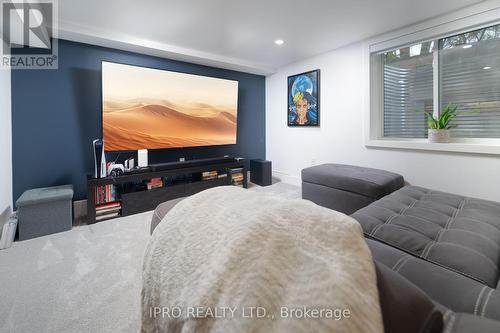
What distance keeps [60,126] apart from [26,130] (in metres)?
0.31

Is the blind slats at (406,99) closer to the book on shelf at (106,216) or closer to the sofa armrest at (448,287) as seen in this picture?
the sofa armrest at (448,287)

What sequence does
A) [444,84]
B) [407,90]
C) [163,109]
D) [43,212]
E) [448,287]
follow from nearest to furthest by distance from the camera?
[448,287], [43,212], [444,84], [407,90], [163,109]

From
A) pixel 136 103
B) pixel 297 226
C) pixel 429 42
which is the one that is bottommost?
pixel 297 226

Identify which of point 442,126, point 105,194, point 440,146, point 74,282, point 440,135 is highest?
point 442,126

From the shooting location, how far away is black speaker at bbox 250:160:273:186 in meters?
4.25

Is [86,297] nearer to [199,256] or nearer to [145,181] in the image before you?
[199,256]

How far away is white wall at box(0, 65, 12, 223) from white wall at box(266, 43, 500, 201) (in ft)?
12.5

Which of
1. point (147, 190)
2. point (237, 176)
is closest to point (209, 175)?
point (237, 176)

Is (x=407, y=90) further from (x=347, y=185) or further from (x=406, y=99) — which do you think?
(x=347, y=185)

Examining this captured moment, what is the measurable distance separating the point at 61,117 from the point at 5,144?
617mm

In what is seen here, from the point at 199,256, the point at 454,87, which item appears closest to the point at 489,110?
the point at 454,87

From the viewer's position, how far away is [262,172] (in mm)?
4238

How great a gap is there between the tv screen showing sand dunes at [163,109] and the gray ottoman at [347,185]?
1742 millimetres

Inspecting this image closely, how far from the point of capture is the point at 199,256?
1.79 ft
